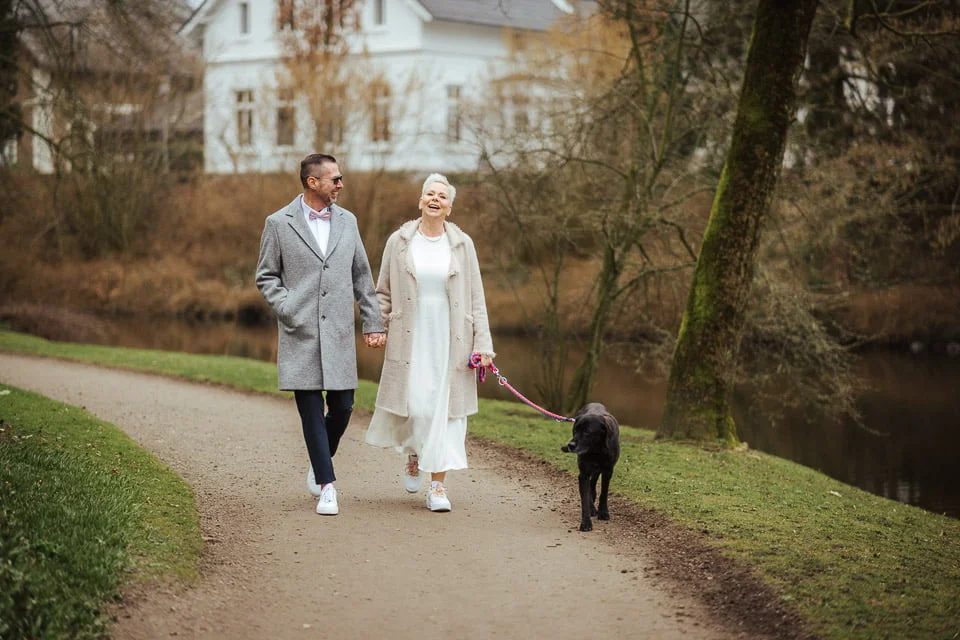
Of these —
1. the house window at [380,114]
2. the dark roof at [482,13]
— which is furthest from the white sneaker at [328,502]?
the dark roof at [482,13]

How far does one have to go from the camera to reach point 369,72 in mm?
37344

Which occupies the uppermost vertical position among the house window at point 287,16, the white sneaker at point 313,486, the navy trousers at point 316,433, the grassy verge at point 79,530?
the house window at point 287,16

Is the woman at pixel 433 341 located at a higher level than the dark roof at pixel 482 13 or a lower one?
lower

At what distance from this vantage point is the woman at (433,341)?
7848 millimetres

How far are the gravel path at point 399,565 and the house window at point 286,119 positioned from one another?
28617mm

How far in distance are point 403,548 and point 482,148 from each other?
1002 cm

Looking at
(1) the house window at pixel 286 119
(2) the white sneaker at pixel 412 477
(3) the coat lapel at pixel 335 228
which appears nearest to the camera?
(3) the coat lapel at pixel 335 228

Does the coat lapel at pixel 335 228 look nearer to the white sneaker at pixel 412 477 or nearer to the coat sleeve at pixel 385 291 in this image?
the coat sleeve at pixel 385 291

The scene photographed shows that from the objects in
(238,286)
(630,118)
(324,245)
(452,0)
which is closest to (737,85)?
(630,118)

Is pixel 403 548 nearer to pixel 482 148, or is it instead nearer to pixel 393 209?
pixel 482 148

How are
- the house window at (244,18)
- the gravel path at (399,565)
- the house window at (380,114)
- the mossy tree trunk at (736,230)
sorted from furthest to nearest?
the house window at (244,18), the house window at (380,114), the mossy tree trunk at (736,230), the gravel path at (399,565)

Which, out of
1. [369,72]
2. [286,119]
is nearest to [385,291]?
[369,72]

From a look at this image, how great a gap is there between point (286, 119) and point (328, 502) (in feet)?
107

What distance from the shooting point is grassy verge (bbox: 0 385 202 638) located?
16.5 feet
